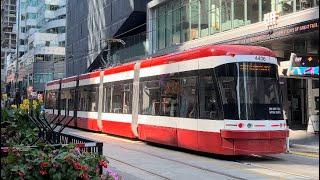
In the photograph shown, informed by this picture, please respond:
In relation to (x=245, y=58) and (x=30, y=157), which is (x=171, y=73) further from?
(x=30, y=157)

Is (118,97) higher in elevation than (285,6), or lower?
lower

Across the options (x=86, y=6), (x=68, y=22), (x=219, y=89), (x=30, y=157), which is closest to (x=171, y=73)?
(x=219, y=89)

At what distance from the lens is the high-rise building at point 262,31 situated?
2403 centimetres

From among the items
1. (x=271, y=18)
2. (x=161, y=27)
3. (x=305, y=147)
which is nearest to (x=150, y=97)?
(x=305, y=147)

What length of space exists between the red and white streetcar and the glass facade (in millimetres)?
9390

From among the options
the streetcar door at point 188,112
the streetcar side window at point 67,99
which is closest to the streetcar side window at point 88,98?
the streetcar side window at point 67,99

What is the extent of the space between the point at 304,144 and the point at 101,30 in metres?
44.6

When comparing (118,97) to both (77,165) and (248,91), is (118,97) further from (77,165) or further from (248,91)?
(77,165)

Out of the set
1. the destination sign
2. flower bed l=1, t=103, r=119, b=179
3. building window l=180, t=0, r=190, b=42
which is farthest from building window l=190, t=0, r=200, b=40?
flower bed l=1, t=103, r=119, b=179

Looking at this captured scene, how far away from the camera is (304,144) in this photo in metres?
21.2

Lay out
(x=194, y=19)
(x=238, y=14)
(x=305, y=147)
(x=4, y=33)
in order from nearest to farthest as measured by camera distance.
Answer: (x=4, y=33)
(x=305, y=147)
(x=238, y=14)
(x=194, y=19)

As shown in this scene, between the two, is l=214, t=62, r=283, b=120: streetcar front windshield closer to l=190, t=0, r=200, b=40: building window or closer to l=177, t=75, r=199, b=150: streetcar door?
l=177, t=75, r=199, b=150: streetcar door

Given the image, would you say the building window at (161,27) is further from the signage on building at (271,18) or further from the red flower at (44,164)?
A: the red flower at (44,164)

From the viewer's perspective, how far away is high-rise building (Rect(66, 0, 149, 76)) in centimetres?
5216
